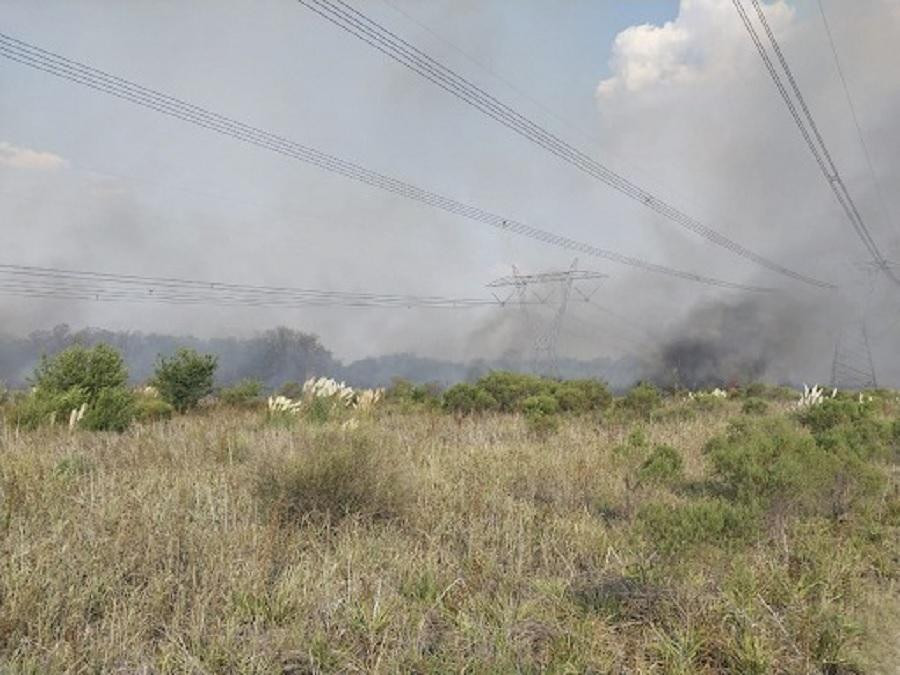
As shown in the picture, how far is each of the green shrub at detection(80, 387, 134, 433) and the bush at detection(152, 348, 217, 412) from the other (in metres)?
8.25

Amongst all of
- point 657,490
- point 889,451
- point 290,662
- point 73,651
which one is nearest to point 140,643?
point 73,651

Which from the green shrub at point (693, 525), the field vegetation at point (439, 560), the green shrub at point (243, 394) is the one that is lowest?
the green shrub at point (243, 394)

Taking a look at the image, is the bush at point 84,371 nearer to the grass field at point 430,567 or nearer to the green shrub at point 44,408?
the green shrub at point 44,408

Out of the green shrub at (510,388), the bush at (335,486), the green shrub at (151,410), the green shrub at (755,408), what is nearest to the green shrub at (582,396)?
the green shrub at (510,388)

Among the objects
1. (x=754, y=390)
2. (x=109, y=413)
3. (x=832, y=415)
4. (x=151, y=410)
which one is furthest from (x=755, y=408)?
(x=109, y=413)

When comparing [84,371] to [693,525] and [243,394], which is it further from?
[693,525]

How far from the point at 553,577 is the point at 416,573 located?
1.17 metres

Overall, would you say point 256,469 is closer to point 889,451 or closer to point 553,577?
point 553,577

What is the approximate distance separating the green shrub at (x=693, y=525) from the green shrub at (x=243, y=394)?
2201cm

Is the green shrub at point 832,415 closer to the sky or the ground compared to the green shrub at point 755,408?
closer to the sky

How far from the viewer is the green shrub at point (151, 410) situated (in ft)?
59.8

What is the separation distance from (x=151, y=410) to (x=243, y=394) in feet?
25.4

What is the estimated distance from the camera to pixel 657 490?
9477 millimetres

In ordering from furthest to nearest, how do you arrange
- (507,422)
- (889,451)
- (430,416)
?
A: (430,416) < (507,422) < (889,451)
